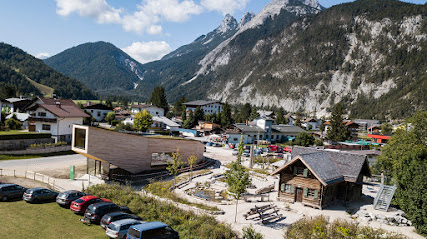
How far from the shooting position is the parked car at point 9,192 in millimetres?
20641

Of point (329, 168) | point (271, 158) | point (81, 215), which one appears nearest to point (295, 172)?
point (329, 168)

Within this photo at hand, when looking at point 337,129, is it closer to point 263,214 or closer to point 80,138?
point 263,214

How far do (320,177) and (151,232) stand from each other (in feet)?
53.0

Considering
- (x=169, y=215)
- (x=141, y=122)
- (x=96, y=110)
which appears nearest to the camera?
(x=169, y=215)

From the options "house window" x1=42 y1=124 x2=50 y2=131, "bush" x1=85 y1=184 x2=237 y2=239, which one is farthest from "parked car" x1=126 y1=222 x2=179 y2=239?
"house window" x1=42 y1=124 x2=50 y2=131

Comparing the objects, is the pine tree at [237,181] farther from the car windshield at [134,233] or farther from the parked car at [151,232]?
the car windshield at [134,233]

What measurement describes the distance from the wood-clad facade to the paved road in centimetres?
940

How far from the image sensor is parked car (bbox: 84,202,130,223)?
1780cm

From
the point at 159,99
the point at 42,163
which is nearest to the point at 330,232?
the point at 42,163

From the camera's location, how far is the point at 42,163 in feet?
122

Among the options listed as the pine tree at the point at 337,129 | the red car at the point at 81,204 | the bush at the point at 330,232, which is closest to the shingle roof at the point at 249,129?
the pine tree at the point at 337,129

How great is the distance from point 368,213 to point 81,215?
23.5 m

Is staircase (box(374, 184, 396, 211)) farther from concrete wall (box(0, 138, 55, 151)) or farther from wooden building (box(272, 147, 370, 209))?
concrete wall (box(0, 138, 55, 151))

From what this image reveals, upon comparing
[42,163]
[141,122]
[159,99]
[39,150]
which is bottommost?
[42,163]
